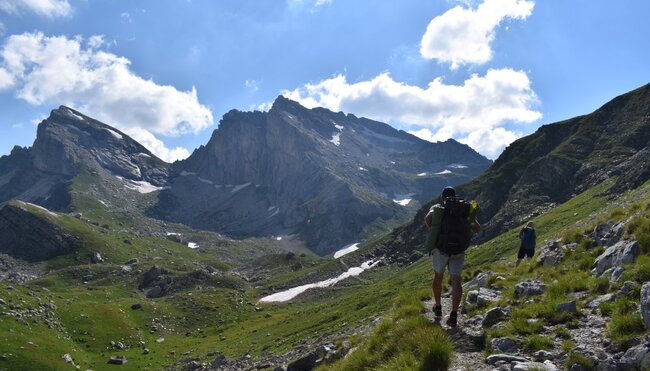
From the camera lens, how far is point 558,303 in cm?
1485

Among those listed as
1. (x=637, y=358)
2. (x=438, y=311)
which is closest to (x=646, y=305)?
(x=637, y=358)

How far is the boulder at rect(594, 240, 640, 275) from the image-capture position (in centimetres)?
1616

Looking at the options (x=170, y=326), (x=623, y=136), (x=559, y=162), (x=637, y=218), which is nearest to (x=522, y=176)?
(x=559, y=162)

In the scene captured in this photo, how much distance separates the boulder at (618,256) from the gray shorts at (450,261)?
5.43 meters

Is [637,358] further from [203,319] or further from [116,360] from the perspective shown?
[203,319]

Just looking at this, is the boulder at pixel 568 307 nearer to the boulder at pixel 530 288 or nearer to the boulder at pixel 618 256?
the boulder at pixel 530 288

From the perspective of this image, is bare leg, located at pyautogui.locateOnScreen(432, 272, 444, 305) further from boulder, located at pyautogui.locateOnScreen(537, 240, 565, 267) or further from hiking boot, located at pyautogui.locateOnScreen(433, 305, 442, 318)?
boulder, located at pyautogui.locateOnScreen(537, 240, 565, 267)

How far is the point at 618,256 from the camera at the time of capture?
54.7ft

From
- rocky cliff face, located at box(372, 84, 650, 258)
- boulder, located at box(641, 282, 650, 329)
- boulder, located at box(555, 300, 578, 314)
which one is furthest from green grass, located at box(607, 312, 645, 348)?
rocky cliff face, located at box(372, 84, 650, 258)

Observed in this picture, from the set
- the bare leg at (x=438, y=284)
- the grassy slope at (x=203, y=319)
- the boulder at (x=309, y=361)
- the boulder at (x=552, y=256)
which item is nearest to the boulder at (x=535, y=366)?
the bare leg at (x=438, y=284)

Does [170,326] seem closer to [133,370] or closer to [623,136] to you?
[133,370]

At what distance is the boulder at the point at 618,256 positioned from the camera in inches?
636

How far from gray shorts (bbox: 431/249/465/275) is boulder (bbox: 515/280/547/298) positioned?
3553 mm

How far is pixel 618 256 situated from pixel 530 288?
3089 mm
